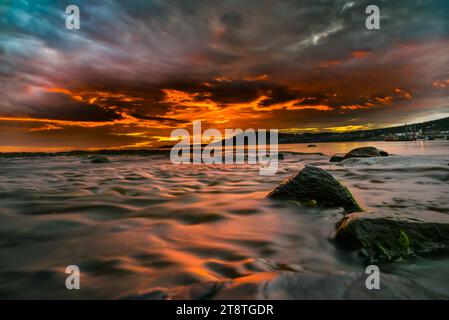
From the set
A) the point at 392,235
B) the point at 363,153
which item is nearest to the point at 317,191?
the point at 392,235

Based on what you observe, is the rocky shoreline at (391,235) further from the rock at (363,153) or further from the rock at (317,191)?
the rock at (363,153)

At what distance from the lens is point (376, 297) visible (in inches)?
73.4

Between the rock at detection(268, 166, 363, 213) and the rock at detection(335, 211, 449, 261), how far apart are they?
4.73 feet

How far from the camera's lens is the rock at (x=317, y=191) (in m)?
4.69

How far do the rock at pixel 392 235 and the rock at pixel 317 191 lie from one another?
1443 millimetres

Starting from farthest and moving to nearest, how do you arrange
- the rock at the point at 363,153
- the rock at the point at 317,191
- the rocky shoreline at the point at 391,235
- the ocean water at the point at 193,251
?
the rock at the point at 363,153, the rock at the point at 317,191, the rocky shoreline at the point at 391,235, the ocean water at the point at 193,251

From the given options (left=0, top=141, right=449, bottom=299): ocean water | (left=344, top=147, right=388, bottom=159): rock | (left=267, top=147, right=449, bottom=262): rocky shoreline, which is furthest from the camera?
(left=344, top=147, right=388, bottom=159): rock

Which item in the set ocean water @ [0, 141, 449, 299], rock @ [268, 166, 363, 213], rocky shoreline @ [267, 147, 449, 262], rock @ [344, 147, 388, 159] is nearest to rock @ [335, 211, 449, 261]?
rocky shoreline @ [267, 147, 449, 262]

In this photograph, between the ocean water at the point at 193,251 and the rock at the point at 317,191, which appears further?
the rock at the point at 317,191

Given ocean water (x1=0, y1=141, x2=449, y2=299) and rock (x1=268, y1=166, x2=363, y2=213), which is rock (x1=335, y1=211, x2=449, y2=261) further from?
rock (x1=268, y1=166, x2=363, y2=213)

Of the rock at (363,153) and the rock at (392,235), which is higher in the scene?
the rock at (363,153)

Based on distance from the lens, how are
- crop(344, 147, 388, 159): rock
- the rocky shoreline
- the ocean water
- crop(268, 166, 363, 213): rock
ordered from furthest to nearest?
1. crop(344, 147, 388, 159): rock
2. crop(268, 166, 363, 213): rock
3. the rocky shoreline
4. the ocean water

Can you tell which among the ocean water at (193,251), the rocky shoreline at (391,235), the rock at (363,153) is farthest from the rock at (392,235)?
the rock at (363,153)

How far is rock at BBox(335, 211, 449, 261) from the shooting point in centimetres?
282
